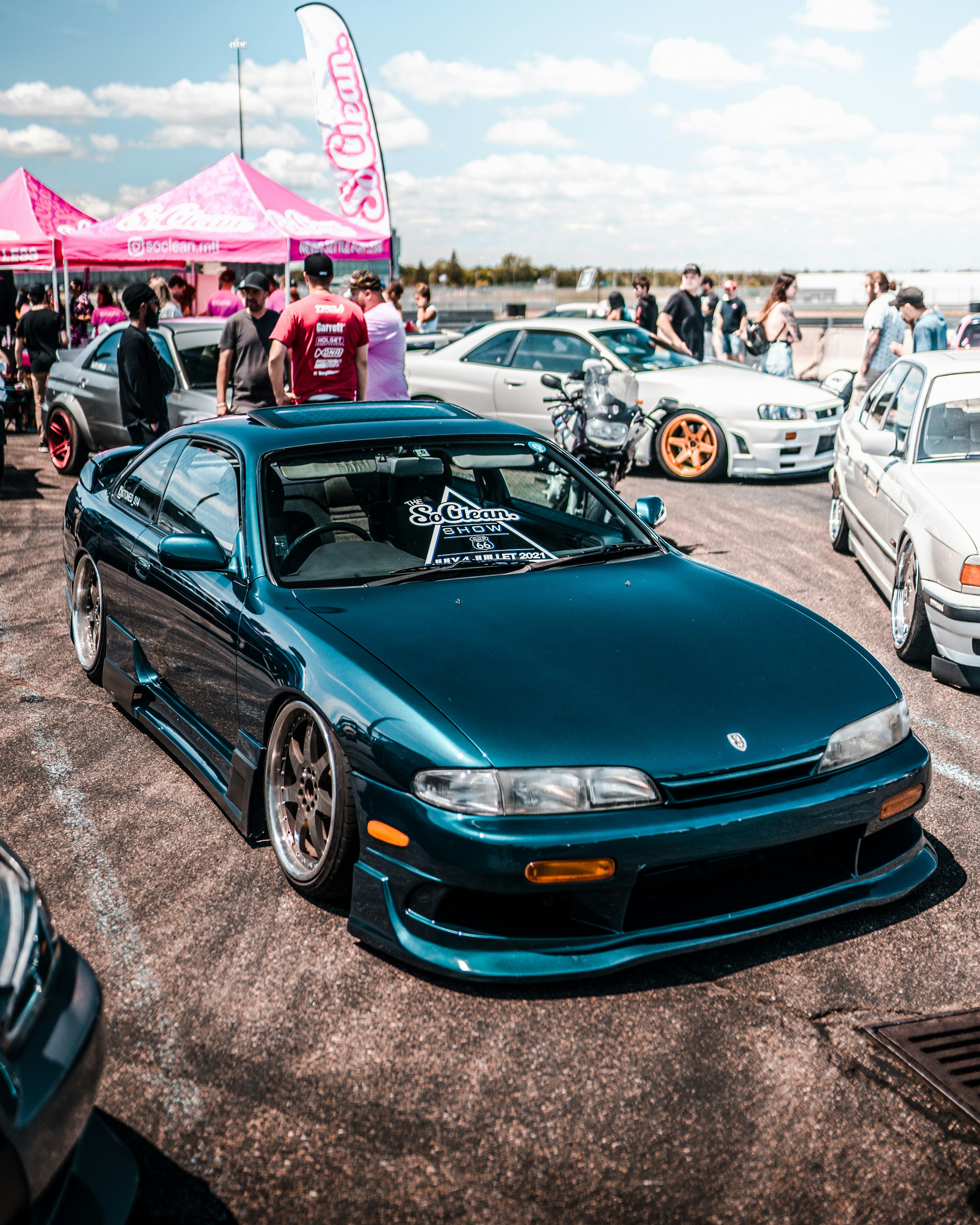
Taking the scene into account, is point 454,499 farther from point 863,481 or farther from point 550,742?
point 863,481

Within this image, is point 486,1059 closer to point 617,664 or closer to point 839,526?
point 617,664

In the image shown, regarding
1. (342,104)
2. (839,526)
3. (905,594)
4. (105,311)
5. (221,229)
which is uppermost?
(342,104)

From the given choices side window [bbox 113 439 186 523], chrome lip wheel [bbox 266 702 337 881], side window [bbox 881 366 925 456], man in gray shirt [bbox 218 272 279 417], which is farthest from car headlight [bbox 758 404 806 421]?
chrome lip wheel [bbox 266 702 337 881]

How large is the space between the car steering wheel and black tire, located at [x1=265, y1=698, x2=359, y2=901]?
0.66m

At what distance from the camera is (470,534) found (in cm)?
392

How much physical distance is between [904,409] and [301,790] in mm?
4817

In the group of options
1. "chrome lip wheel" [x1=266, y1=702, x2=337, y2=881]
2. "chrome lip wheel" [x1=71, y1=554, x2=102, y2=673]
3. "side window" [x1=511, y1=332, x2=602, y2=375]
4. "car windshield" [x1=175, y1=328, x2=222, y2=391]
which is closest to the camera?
"chrome lip wheel" [x1=266, y1=702, x2=337, y2=881]

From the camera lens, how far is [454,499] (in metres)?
4.05

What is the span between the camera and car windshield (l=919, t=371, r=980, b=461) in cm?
616

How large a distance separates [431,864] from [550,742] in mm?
405

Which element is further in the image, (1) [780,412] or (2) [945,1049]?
(1) [780,412]

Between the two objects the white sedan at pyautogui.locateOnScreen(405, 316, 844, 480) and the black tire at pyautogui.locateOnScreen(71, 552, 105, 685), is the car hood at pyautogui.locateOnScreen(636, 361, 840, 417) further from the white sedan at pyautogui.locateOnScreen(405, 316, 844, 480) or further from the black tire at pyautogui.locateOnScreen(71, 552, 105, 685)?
the black tire at pyautogui.locateOnScreen(71, 552, 105, 685)

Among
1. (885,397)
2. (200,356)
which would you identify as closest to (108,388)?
(200,356)

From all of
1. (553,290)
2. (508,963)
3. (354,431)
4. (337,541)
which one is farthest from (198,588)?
(553,290)
